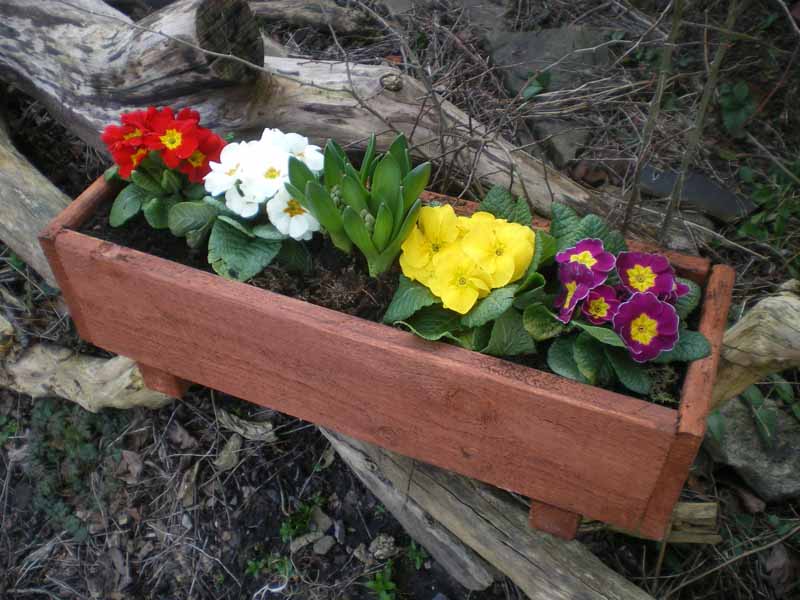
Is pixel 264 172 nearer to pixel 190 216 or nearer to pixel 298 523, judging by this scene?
pixel 190 216

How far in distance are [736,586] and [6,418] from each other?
242cm

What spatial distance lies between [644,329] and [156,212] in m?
1.18

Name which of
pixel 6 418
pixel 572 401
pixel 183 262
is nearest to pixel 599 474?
pixel 572 401

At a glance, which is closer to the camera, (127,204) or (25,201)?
(127,204)

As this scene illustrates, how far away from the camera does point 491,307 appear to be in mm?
1548

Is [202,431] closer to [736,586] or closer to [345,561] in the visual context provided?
[345,561]

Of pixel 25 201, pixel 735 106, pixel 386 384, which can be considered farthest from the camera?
pixel 735 106

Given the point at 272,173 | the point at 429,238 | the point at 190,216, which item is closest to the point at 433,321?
the point at 429,238

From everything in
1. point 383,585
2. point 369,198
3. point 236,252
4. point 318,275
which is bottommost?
point 383,585

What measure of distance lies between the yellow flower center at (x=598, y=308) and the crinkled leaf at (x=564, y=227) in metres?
0.19

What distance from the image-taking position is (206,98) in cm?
213

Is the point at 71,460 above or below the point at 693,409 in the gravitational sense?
below

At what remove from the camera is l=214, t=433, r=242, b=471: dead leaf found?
2.43m

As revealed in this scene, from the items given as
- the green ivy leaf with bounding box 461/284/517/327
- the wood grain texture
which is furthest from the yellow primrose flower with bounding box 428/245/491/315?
the wood grain texture
